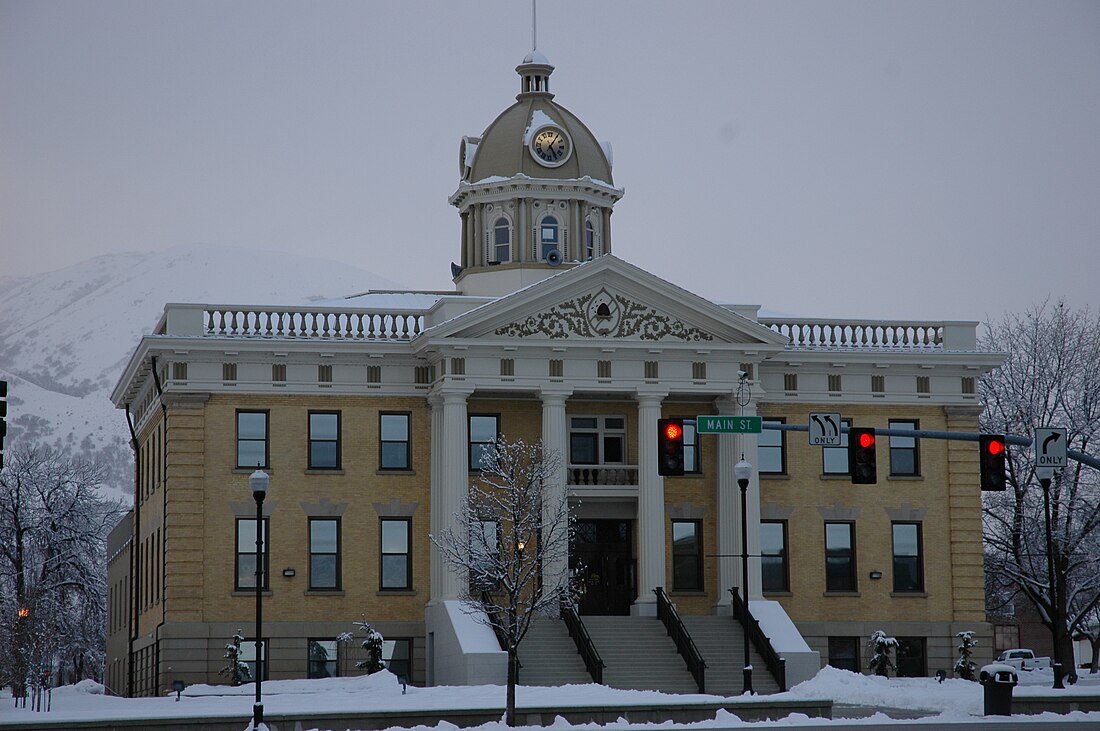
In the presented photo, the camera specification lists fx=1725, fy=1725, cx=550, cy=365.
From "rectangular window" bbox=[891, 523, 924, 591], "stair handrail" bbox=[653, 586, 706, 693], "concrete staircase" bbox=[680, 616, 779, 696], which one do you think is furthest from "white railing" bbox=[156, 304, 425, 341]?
"rectangular window" bbox=[891, 523, 924, 591]

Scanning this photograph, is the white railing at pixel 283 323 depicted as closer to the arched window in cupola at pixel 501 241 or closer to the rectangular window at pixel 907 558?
the arched window in cupola at pixel 501 241

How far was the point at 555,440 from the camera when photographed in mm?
48969

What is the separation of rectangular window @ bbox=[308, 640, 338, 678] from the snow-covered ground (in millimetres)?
2163

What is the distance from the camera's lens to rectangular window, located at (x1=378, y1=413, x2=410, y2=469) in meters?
50.9

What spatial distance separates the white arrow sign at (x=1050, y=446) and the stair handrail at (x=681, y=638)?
15.3 m

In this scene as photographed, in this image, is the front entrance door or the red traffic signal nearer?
the red traffic signal

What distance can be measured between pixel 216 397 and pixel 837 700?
19474mm

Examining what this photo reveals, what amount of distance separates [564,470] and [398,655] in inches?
288

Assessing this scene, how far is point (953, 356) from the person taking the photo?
5294 cm

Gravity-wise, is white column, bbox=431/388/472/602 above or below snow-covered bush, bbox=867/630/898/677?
above

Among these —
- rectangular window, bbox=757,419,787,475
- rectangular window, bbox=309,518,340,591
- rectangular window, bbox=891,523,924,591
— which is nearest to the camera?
rectangular window, bbox=309,518,340,591

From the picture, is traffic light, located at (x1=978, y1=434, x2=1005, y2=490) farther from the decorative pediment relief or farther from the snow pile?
the decorative pediment relief

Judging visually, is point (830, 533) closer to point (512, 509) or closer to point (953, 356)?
point (953, 356)

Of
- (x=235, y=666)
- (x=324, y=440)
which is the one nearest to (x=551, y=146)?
(x=324, y=440)
